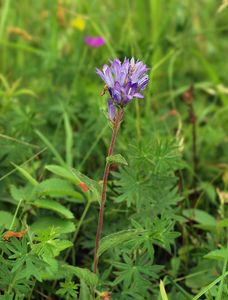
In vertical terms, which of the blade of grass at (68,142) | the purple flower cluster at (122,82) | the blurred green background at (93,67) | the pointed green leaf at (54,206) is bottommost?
the pointed green leaf at (54,206)

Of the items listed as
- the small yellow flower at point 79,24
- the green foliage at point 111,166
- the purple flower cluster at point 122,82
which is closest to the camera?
the purple flower cluster at point 122,82

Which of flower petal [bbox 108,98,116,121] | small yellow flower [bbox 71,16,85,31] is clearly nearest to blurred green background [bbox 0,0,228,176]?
small yellow flower [bbox 71,16,85,31]

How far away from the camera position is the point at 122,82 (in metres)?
1.66

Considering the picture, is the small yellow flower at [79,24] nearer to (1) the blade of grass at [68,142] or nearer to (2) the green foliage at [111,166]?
(2) the green foliage at [111,166]

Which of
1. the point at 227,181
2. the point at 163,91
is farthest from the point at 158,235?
the point at 163,91

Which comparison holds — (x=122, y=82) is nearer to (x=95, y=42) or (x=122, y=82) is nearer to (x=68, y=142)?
(x=68, y=142)

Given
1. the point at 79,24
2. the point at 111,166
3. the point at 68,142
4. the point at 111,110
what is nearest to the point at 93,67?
the point at 79,24

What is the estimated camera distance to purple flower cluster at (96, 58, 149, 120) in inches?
64.2

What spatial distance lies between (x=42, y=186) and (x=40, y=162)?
0.30 meters

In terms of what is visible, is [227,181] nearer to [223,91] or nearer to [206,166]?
[206,166]

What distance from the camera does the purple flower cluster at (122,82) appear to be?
1631 mm

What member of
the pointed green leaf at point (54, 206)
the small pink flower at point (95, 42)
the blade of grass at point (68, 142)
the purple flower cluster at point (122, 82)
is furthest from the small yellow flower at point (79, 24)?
the purple flower cluster at point (122, 82)

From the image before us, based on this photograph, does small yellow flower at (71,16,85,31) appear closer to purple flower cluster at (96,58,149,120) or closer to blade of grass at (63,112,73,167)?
blade of grass at (63,112,73,167)

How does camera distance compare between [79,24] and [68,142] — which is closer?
[68,142]
